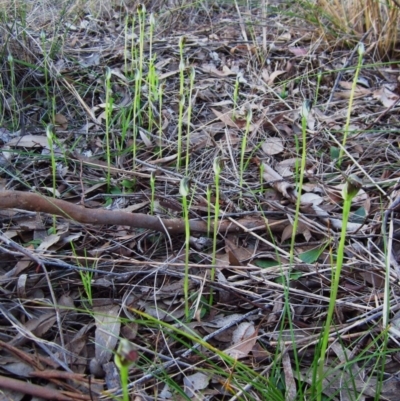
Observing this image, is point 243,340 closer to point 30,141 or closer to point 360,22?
point 30,141

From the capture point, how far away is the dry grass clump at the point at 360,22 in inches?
98.8

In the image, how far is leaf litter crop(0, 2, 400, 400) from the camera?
109 centimetres

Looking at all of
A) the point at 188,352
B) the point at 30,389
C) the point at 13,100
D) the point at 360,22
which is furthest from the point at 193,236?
the point at 360,22

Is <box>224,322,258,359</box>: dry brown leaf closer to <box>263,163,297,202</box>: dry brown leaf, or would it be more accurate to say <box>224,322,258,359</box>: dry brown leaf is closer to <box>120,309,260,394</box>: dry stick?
<box>120,309,260,394</box>: dry stick

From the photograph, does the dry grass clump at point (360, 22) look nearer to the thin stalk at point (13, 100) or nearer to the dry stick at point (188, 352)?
the thin stalk at point (13, 100)

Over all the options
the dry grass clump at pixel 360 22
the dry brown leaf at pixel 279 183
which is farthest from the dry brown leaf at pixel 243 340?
the dry grass clump at pixel 360 22

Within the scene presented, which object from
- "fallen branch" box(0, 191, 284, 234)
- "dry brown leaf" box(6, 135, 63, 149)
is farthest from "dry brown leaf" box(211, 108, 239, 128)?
"fallen branch" box(0, 191, 284, 234)

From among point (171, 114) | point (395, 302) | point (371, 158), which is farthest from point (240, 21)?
point (395, 302)

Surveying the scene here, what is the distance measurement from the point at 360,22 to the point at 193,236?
5.90 feet

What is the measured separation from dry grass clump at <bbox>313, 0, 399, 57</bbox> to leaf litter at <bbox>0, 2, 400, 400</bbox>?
0.51 ft

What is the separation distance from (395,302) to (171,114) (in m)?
1.29

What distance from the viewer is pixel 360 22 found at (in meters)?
2.68

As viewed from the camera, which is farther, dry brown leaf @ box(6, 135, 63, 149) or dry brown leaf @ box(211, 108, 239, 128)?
dry brown leaf @ box(211, 108, 239, 128)

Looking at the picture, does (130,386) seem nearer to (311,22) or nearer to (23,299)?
(23,299)
